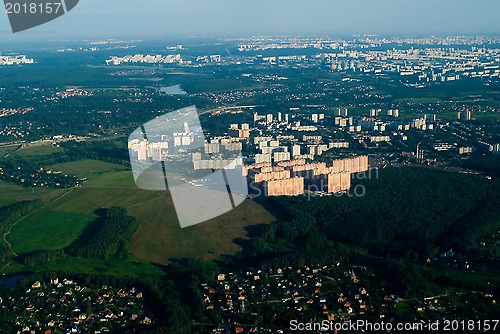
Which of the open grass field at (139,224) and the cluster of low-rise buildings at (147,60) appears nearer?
the open grass field at (139,224)

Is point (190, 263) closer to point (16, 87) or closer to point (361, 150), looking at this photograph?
point (361, 150)

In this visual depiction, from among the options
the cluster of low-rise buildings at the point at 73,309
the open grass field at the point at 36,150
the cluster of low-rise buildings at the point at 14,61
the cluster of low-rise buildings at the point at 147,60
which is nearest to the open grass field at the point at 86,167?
the open grass field at the point at 36,150

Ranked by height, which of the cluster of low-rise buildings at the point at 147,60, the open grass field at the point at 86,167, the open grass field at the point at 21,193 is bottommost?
the open grass field at the point at 86,167

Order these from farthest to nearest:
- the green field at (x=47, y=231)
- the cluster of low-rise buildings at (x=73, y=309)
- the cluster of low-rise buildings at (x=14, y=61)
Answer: the cluster of low-rise buildings at (x=14, y=61)
the green field at (x=47, y=231)
the cluster of low-rise buildings at (x=73, y=309)

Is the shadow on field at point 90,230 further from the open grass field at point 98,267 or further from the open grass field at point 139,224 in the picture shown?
the open grass field at point 98,267

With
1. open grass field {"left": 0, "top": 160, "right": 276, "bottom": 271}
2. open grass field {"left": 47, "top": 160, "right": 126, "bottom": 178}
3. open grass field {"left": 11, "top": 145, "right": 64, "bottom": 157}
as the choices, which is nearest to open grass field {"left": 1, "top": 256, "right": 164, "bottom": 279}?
open grass field {"left": 0, "top": 160, "right": 276, "bottom": 271}
